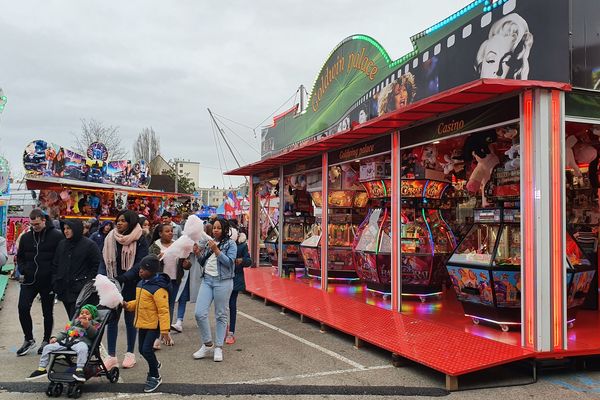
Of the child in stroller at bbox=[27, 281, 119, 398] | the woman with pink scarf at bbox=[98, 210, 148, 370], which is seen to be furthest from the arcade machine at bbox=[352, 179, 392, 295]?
the child in stroller at bbox=[27, 281, 119, 398]

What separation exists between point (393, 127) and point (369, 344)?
130 inches

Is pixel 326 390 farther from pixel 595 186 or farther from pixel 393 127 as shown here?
pixel 595 186

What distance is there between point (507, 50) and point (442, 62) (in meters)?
2.29

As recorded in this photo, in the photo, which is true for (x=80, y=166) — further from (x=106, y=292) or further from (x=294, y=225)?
(x=106, y=292)

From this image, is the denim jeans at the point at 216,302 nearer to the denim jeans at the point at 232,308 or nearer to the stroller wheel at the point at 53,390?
the denim jeans at the point at 232,308

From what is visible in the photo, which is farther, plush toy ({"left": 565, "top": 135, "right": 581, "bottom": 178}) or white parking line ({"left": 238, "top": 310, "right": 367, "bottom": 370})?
plush toy ({"left": 565, "top": 135, "right": 581, "bottom": 178})

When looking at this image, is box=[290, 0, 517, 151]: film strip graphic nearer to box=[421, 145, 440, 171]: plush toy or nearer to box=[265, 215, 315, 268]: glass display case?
box=[421, 145, 440, 171]: plush toy

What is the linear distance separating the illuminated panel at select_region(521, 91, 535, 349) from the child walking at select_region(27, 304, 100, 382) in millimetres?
4573

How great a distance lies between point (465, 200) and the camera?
33.2 feet

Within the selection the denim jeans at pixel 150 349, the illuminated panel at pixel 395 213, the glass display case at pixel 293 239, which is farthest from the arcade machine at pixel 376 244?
the denim jeans at pixel 150 349

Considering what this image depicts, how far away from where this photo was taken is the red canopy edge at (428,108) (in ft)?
17.2

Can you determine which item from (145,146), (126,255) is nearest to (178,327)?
(126,255)

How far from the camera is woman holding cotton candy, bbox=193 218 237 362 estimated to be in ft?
19.6

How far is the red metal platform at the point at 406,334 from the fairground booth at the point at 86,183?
398 inches
